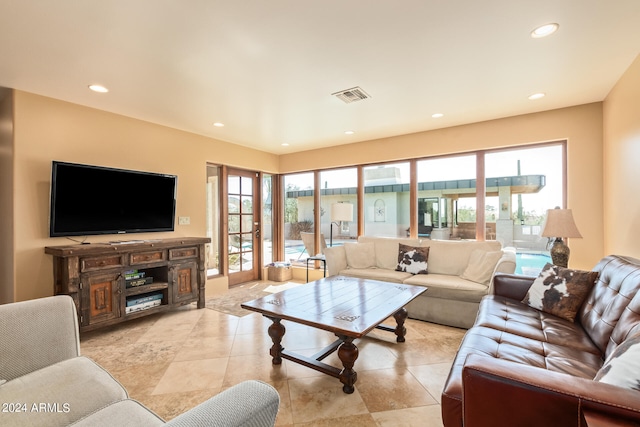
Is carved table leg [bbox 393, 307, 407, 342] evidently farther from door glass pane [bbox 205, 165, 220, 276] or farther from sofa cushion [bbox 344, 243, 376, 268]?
door glass pane [bbox 205, 165, 220, 276]

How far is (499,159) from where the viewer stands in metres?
3.98

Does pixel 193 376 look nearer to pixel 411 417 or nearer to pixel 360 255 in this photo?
pixel 411 417

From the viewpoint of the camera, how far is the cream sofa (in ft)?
10.4

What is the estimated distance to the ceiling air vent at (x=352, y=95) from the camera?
2904 mm

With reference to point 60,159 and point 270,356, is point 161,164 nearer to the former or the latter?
point 60,159

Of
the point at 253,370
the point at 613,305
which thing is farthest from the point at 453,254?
the point at 253,370

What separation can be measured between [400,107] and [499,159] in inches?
67.3

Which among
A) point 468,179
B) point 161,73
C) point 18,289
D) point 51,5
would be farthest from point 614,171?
point 18,289

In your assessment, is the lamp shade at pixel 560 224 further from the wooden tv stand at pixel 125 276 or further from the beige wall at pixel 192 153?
the wooden tv stand at pixel 125 276

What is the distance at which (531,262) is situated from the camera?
377cm

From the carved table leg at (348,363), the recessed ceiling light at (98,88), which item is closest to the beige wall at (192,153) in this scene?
the recessed ceiling light at (98,88)

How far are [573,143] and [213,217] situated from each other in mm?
5002

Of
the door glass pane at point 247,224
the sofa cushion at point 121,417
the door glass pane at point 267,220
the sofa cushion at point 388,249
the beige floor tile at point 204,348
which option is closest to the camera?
the sofa cushion at point 121,417

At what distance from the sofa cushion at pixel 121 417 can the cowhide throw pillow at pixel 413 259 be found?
3311 mm
